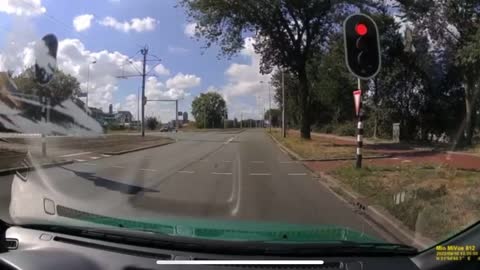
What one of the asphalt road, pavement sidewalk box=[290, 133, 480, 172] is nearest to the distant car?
pavement sidewalk box=[290, 133, 480, 172]

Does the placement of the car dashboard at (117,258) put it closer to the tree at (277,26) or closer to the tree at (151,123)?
the tree at (277,26)

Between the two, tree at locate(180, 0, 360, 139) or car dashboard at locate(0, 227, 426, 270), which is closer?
car dashboard at locate(0, 227, 426, 270)

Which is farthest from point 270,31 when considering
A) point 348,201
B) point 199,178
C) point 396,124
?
point 348,201

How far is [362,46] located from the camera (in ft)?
47.6

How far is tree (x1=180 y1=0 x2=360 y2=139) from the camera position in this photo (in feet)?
122

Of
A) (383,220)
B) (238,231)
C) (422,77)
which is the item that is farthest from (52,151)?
(422,77)

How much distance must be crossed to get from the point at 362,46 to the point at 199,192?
5582mm

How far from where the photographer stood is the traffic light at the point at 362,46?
14.4 metres

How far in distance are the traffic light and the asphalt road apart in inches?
118

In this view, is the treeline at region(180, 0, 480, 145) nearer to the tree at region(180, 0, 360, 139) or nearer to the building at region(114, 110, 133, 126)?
the tree at region(180, 0, 360, 139)

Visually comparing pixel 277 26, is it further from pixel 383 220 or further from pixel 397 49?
pixel 383 220

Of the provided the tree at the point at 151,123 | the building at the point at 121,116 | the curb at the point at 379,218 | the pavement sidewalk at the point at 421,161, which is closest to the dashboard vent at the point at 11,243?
the curb at the point at 379,218

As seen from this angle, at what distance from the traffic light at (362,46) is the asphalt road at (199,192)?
9.85 feet

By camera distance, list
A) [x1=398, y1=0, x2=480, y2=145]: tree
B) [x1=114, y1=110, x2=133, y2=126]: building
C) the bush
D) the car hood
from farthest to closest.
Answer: the bush
[x1=398, y1=0, x2=480, y2=145]: tree
[x1=114, y1=110, x2=133, y2=126]: building
the car hood
